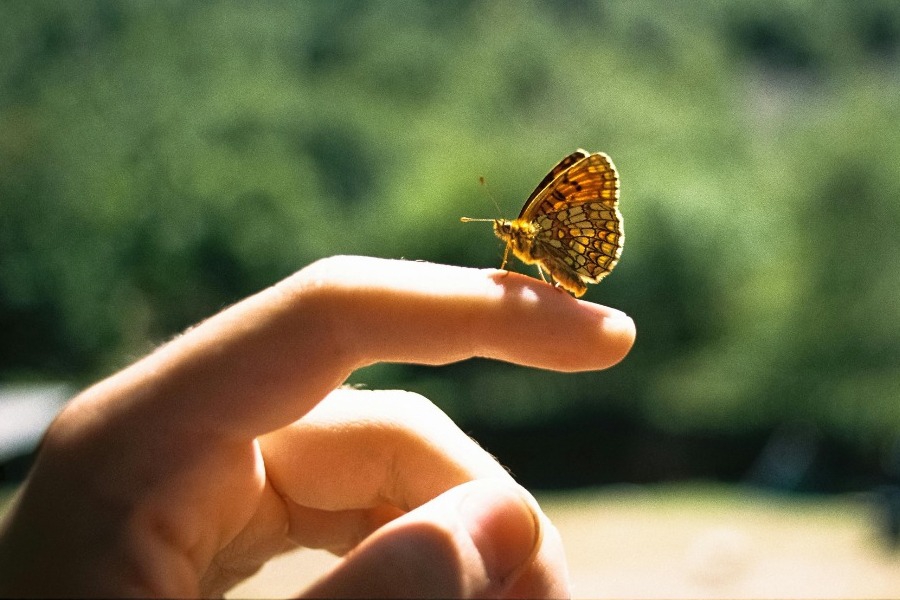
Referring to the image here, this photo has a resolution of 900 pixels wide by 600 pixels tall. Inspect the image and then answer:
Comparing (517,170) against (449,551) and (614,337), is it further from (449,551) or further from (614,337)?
(449,551)

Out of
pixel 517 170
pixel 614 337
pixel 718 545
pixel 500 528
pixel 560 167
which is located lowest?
pixel 718 545

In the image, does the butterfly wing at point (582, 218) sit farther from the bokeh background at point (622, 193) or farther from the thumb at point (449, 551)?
the bokeh background at point (622, 193)

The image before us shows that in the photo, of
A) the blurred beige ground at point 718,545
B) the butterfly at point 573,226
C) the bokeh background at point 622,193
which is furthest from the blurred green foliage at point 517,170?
the butterfly at point 573,226

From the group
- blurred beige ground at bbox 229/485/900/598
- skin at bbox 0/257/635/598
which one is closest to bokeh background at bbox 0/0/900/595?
blurred beige ground at bbox 229/485/900/598

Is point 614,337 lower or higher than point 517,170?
higher

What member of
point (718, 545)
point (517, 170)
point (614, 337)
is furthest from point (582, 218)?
point (517, 170)

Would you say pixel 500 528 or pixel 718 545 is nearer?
pixel 500 528
